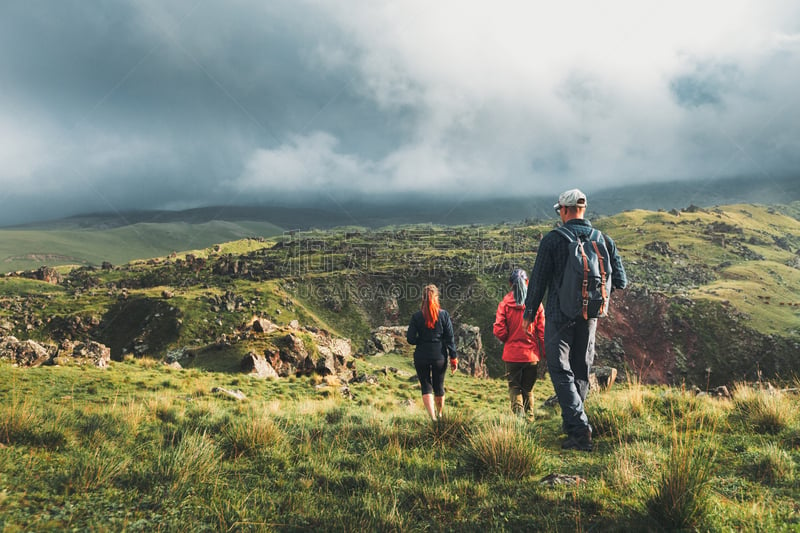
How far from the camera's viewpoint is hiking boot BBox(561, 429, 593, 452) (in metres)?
5.19

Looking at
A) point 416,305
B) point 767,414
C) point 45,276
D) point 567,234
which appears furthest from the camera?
point 45,276

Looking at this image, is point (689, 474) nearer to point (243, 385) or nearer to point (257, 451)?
point (257, 451)

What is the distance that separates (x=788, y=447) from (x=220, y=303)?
67.1m

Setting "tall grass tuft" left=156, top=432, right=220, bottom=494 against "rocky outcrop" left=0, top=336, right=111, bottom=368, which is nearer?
"tall grass tuft" left=156, top=432, right=220, bottom=494

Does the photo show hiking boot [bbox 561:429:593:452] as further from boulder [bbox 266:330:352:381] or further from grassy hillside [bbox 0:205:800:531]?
boulder [bbox 266:330:352:381]

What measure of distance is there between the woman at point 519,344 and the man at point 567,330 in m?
1.87

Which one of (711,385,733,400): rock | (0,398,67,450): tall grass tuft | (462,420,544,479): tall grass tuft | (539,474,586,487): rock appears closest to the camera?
(539,474,586,487): rock

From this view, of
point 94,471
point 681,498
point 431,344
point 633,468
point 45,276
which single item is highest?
point 681,498

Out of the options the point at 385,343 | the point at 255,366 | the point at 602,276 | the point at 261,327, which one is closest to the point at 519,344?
the point at 602,276

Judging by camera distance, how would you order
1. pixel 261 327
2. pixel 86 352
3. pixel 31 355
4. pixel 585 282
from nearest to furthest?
1. pixel 585 282
2. pixel 31 355
3. pixel 86 352
4. pixel 261 327

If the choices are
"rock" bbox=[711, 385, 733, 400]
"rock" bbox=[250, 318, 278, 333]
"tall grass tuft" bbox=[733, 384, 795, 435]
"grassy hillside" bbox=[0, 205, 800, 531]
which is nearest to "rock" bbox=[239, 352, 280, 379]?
"rock" bbox=[250, 318, 278, 333]

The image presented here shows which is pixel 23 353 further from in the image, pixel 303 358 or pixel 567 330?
pixel 567 330

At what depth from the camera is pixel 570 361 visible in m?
5.71

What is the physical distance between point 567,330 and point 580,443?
1538mm
